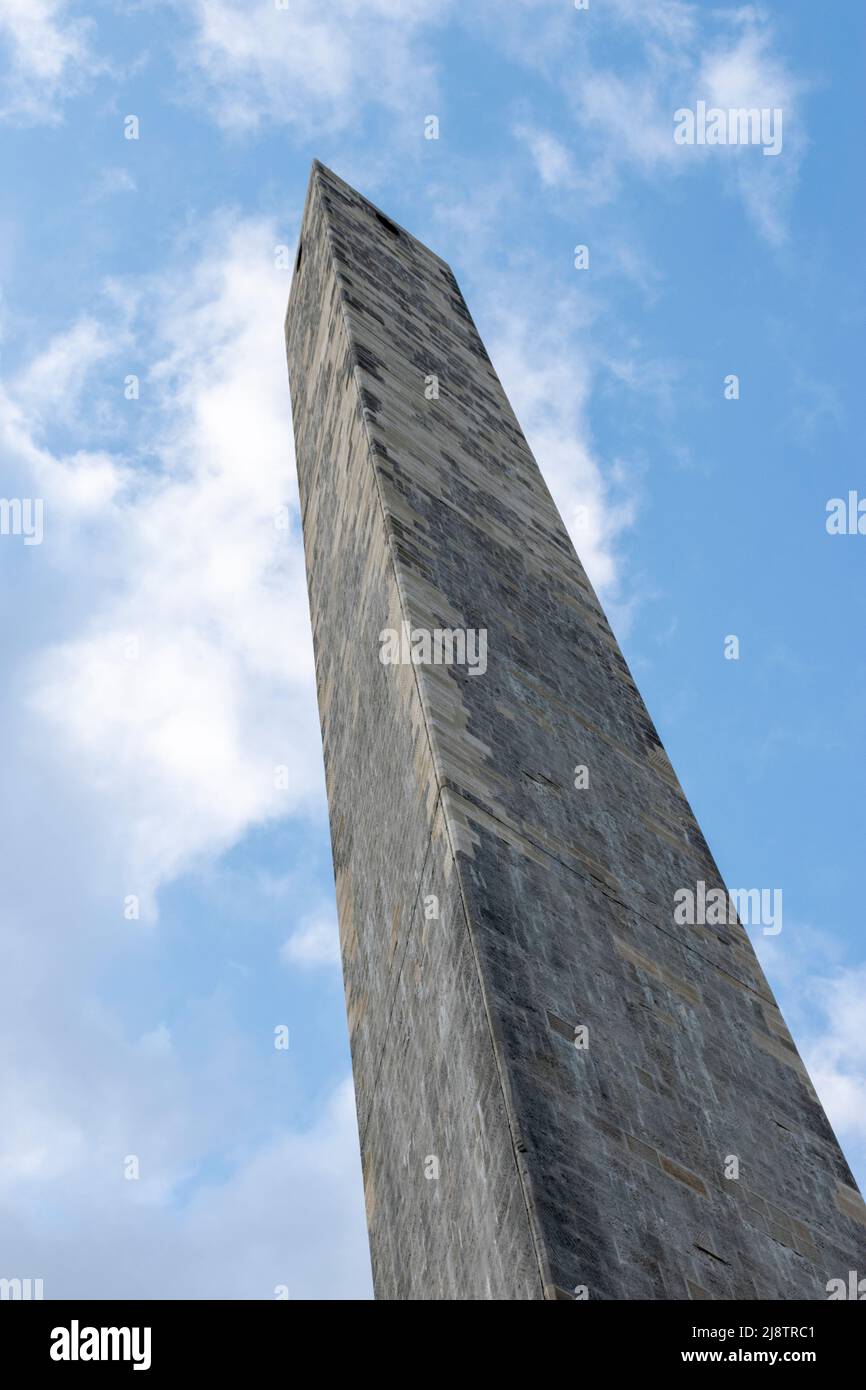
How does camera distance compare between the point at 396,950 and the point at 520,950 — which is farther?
the point at 396,950

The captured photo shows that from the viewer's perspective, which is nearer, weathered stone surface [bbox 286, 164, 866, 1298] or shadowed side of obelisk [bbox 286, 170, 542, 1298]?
weathered stone surface [bbox 286, 164, 866, 1298]

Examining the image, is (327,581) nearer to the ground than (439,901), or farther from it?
farther from it

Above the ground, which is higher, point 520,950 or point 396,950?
point 396,950

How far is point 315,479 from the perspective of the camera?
20.7 m

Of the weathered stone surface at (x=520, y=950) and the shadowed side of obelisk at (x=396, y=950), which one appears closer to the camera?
the weathered stone surface at (x=520, y=950)

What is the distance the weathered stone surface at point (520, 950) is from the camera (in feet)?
34.2

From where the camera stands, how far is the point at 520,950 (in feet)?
38.0

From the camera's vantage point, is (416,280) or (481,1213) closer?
(481,1213)

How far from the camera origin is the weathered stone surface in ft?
34.2
